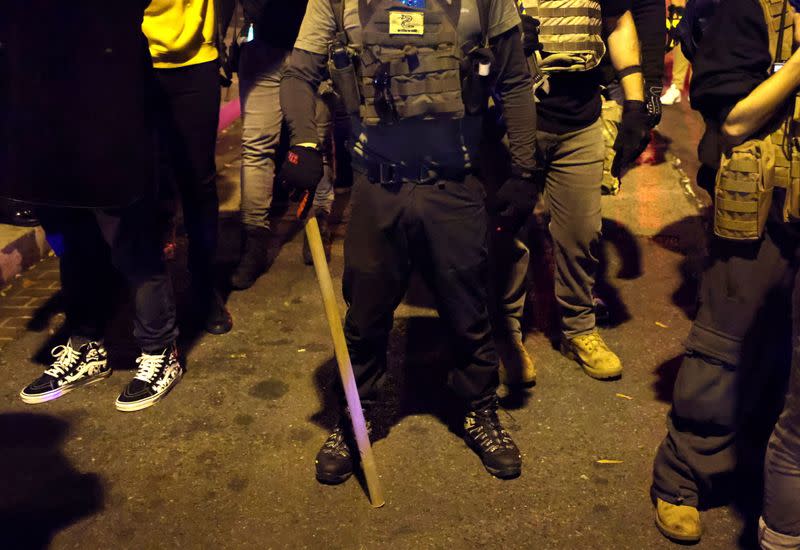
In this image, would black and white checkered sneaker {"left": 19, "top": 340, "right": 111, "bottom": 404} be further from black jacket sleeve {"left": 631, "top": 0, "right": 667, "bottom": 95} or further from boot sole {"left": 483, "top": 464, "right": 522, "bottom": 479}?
black jacket sleeve {"left": 631, "top": 0, "right": 667, "bottom": 95}

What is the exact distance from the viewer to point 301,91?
3.86m

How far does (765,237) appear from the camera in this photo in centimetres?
349

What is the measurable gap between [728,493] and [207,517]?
2.26 m

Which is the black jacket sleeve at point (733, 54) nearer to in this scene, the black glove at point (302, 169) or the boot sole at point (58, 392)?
the black glove at point (302, 169)

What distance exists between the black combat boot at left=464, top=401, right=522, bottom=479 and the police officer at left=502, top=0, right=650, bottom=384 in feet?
2.09

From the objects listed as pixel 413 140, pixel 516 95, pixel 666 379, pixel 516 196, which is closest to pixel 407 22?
pixel 413 140

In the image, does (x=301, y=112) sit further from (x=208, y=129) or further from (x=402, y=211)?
(x=208, y=129)

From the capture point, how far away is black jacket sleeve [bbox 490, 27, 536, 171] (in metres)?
3.78

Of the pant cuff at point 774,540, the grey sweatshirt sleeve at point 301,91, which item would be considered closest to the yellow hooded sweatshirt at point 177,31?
the grey sweatshirt sleeve at point 301,91

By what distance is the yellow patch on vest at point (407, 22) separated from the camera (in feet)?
11.8

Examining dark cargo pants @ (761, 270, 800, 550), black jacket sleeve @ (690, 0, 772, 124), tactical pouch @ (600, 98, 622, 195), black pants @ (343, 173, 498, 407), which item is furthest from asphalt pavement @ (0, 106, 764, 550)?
black jacket sleeve @ (690, 0, 772, 124)

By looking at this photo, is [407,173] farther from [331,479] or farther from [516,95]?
[331,479]

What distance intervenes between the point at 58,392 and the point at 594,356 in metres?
2.92

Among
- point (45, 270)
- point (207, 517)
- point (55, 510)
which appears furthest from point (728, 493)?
point (45, 270)
